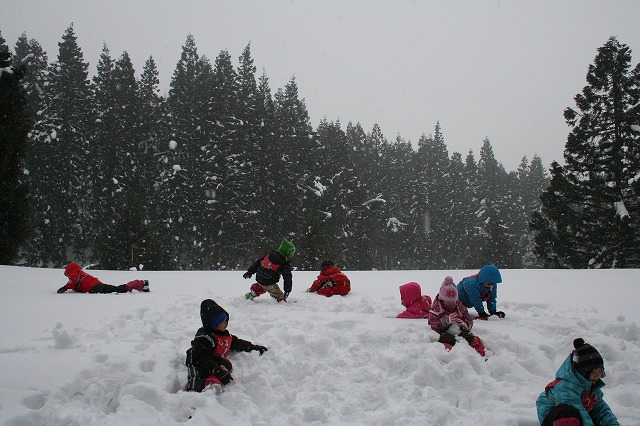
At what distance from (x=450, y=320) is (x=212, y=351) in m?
3.17

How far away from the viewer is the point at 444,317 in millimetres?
5539

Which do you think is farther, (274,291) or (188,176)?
(188,176)

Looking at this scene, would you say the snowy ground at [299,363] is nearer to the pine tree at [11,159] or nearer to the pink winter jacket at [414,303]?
the pink winter jacket at [414,303]

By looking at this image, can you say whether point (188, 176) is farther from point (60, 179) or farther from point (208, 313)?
point (208, 313)

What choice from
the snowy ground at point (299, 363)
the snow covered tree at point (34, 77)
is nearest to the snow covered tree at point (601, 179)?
the snowy ground at point (299, 363)

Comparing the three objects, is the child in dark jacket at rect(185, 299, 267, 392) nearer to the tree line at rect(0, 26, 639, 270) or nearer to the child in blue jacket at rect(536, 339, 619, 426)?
the child in blue jacket at rect(536, 339, 619, 426)

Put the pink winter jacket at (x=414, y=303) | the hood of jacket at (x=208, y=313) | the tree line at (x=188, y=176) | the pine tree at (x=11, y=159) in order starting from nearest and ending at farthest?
1. the hood of jacket at (x=208, y=313)
2. the pink winter jacket at (x=414, y=303)
3. the pine tree at (x=11, y=159)
4. the tree line at (x=188, y=176)

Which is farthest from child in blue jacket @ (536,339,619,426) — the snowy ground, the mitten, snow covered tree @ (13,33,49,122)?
snow covered tree @ (13,33,49,122)

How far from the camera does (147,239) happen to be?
69.9 ft

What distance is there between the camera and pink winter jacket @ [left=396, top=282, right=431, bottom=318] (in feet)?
21.4

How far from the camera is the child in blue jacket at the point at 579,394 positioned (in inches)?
131

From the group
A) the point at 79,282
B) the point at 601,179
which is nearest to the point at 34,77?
the point at 79,282

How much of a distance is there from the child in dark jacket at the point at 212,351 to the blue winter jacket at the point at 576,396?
120 inches

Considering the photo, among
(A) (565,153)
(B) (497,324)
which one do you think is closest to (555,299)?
(B) (497,324)
